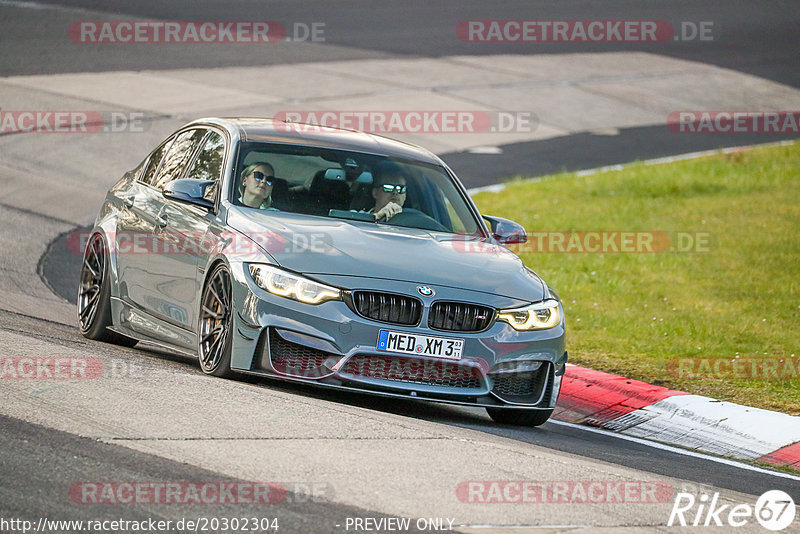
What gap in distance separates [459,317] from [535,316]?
1.79 ft

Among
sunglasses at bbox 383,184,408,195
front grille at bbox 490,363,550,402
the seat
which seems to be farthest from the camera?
sunglasses at bbox 383,184,408,195

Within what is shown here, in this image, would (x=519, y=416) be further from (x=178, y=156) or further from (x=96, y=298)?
(x=96, y=298)

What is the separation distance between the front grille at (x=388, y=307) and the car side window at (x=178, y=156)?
2.48m

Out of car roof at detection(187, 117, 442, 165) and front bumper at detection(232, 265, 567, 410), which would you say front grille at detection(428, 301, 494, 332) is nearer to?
front bumper at detection(232, 265, 567, 410)

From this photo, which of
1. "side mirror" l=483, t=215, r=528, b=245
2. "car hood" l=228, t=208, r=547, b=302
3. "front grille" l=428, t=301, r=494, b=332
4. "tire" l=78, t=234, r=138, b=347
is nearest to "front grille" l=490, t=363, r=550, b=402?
"front grille" l=428, t=301, r=494, b=332

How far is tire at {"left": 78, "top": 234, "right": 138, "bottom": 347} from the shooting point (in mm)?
9562

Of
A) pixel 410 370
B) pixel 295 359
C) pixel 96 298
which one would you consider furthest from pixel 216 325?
pixel 96 298

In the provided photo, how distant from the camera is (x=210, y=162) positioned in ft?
29.7

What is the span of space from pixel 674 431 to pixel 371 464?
3.78 m

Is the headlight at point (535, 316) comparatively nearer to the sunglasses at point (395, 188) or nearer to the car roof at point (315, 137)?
the sunglasses at point (395, 188)

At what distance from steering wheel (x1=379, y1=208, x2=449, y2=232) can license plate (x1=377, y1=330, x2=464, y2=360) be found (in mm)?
1366

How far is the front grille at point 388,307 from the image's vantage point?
7.51 m

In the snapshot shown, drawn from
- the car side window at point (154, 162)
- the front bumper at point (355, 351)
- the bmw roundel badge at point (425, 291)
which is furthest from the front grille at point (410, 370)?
the car side window at point (154, 162)

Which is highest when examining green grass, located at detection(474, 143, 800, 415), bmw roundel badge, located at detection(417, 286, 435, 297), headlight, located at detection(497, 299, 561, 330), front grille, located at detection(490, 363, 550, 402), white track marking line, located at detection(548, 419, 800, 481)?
bmw roundel badge, located at detection(417, 286, 435, 297)
